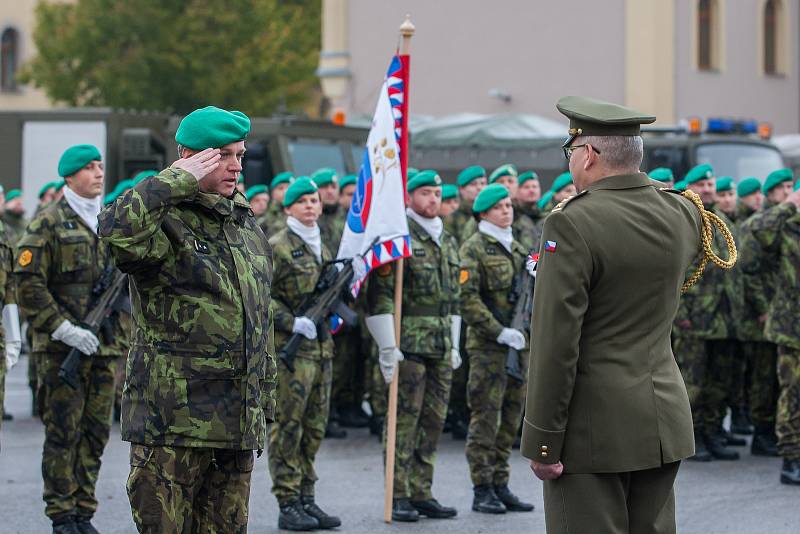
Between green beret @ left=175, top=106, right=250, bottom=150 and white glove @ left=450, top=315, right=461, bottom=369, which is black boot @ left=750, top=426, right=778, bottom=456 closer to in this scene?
white glove @ left=450, top=315, right=461, bottom=369

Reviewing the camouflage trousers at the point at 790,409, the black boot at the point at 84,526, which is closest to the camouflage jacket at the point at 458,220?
the camouflage trousers at the point at 790,409

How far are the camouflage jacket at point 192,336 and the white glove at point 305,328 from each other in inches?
108

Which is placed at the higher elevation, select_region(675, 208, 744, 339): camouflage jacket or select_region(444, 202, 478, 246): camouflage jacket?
select_region(444, 202, 478, 246): camouflage jacket

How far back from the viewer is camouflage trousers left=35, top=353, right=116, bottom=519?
297 inches

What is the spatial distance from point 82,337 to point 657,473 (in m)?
3.75

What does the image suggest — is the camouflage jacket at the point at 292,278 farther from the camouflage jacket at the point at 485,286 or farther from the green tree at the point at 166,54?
the green tree at the point at 166,54

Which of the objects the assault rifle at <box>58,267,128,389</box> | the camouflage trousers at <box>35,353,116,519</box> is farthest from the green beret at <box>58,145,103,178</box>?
the camouflage trousers at <box>35,353,116,519</box>

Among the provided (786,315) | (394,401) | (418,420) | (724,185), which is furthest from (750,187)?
(394,401)

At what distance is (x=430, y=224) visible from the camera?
8719 millimetres

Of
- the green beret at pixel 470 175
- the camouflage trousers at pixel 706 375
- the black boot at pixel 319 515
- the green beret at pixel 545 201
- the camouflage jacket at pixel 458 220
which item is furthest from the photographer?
the camouflage jacket at pixel 458 220

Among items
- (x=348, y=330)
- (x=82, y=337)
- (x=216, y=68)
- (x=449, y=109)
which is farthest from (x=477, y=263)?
(x=216, y=68)

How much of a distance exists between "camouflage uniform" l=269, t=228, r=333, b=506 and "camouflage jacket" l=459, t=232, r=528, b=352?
899 millimetres

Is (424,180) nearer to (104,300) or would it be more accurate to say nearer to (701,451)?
(104,300)

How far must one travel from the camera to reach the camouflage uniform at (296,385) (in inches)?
319
